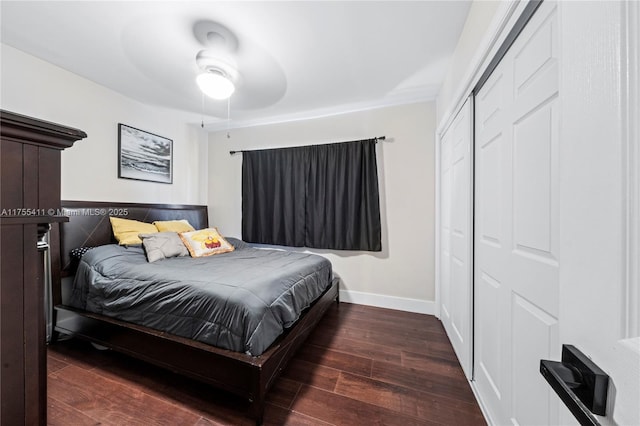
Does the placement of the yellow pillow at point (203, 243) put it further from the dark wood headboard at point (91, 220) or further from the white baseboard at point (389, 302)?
the white baseboard at point (389, 302)

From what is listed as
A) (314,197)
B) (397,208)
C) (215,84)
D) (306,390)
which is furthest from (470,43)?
(306,390)

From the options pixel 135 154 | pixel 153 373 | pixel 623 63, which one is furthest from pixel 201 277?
pixel 135 154

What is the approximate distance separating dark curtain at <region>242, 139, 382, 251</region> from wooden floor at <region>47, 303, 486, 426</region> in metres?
1.29

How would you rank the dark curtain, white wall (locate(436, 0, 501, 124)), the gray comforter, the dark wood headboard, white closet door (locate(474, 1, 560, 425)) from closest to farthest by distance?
white closet door (locate(474, 1, 560, 425)) < white wall (locate(436, 0, 501, 124)) < the gray comforter < the dark wood headboard < the dark curtain

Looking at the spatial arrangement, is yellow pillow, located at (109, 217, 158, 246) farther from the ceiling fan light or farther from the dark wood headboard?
the ceiling fan light

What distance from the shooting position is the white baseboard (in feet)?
8.92

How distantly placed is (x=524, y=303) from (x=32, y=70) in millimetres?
3909

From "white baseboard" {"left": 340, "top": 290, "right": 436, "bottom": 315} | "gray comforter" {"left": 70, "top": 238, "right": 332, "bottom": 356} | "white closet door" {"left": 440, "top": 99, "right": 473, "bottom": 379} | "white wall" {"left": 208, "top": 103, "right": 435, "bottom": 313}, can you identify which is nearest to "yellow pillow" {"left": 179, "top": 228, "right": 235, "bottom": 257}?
"gray comforter" {"left": 70, "top": 238, "right": 332, "bottom": 356}

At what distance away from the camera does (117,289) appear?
1.74 metres

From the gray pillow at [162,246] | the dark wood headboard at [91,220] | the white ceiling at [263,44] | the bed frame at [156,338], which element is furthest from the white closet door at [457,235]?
the dark wood headboard at [91,220]

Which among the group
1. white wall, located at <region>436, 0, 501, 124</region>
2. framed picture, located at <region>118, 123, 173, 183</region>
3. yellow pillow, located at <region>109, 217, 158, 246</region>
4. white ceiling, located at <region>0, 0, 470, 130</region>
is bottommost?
yellow pillow, located at <region>109, 217, 158, 246</region>

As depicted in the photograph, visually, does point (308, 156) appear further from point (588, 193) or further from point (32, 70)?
point (588, 193)

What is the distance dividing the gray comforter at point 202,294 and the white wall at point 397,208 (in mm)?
976

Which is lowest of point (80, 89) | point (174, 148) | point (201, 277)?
point (201, 277)
